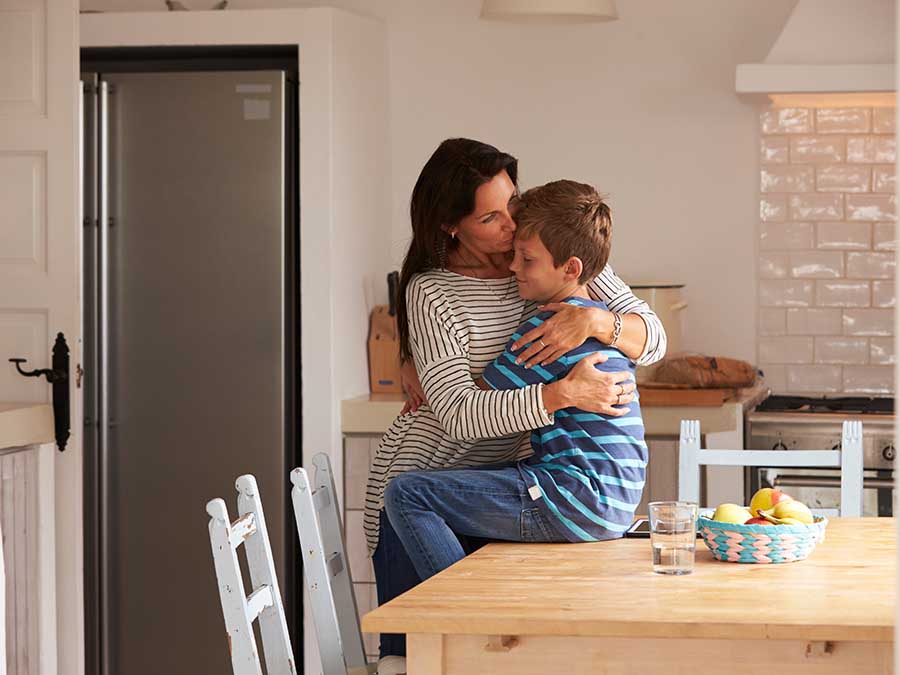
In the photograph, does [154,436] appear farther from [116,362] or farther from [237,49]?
[237,49]

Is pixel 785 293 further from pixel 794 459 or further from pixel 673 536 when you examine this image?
pixel 673 536

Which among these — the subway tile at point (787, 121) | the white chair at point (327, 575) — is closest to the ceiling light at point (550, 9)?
the subway tile at point (787, 121)

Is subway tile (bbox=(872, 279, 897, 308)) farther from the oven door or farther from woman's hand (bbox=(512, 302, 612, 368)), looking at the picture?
woman's hand (bbox=(512, 302, 612, 368))

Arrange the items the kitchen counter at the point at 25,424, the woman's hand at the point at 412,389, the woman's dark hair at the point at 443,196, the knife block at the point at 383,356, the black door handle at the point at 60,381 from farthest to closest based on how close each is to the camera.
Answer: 1. the knife block at the point at 383,356
2. the black door handle at the point at 60,381
3. the kitchen counter at the point at 25,424
4. the woman's hand at the point at 412,389
5. the woman's dark hair at the point at 443,196

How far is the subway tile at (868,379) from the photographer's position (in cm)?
451

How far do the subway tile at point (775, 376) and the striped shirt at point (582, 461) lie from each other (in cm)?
232

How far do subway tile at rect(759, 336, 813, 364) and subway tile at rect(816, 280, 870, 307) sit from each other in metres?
0.15

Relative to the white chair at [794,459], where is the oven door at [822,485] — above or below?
below

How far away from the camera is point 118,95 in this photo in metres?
4.16

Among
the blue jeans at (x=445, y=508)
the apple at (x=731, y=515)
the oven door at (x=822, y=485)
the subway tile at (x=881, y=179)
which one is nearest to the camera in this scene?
the apple at (x=731, y=515)

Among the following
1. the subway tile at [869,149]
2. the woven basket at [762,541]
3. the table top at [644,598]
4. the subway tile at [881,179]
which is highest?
the subway tile at [869,149]

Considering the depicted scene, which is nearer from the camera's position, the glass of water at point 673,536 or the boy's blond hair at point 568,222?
the glass of water at point 673,536

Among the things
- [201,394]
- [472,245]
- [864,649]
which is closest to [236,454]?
[201,394]

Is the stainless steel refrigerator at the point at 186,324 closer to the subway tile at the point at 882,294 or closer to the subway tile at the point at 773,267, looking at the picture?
the subway tile at the point at 773,267
